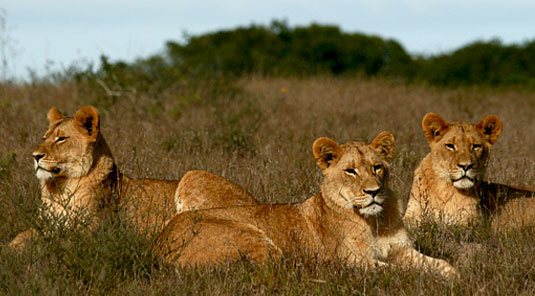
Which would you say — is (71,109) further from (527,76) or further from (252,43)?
(527,76)

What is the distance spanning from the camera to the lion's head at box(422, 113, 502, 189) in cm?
604

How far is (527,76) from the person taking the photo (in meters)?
21.5

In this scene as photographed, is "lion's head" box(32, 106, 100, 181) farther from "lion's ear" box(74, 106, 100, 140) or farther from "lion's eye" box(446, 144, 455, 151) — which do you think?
"lion's eye" box(446, 144, 455, 151)

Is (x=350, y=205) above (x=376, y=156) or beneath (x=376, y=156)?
beneath

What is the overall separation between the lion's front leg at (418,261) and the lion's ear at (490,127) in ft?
6.70

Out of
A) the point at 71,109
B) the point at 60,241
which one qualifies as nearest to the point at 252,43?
the point at 71,109

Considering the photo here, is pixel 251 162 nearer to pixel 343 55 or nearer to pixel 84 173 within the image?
pixel 84 173

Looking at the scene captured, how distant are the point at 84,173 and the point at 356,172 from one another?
7.44 ft

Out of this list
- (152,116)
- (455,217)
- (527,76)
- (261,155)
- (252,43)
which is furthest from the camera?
(252,43)

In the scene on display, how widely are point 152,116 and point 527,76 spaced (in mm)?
15197

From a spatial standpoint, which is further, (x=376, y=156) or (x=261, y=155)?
(x=261, y=155)

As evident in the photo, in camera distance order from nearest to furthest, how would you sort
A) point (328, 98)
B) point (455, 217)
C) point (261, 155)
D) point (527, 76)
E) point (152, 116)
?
point (455, 217) → point (261, 155) → point (152, 116) → point (328, 98) → point (527, 76)

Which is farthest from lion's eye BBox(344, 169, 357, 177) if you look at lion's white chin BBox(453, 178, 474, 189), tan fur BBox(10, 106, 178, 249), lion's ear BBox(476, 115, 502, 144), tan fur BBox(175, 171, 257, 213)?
lion's ear BBox(476, 115, 502, 144)

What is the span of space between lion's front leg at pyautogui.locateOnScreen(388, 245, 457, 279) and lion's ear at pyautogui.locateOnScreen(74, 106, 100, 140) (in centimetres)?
261
